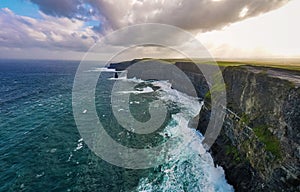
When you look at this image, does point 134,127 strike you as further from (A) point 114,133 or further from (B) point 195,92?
(B) point 195,92

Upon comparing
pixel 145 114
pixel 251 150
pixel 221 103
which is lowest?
pixel 145 114

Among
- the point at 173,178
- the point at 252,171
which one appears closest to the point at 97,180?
the point at 173,178

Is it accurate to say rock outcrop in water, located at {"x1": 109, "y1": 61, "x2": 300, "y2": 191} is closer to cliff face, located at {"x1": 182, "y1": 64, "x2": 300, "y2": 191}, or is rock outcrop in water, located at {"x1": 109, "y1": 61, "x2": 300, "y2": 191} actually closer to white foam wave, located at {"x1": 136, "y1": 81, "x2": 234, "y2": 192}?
cliff face, located at {"x1": 182, "y1": 64, "x2": 300, "y2": 191}

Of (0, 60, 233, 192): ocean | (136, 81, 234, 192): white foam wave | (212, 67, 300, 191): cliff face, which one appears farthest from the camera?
(0, 60, 233, 192): ocean

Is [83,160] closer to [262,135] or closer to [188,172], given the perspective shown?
[188,172]

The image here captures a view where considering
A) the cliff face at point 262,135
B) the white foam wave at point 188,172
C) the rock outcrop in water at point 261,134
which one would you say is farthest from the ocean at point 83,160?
the cliff face at point 262,135

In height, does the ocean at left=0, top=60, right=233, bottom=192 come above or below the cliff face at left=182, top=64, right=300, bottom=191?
below

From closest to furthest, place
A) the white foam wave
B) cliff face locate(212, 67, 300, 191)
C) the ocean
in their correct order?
cliff face locate(212, 67, 300, 191), the white foam wave, the ocean

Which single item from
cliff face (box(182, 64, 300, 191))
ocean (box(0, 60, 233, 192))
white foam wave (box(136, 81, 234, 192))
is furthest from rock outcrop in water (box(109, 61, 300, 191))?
ocean (box(0, 60, 233, 192))
